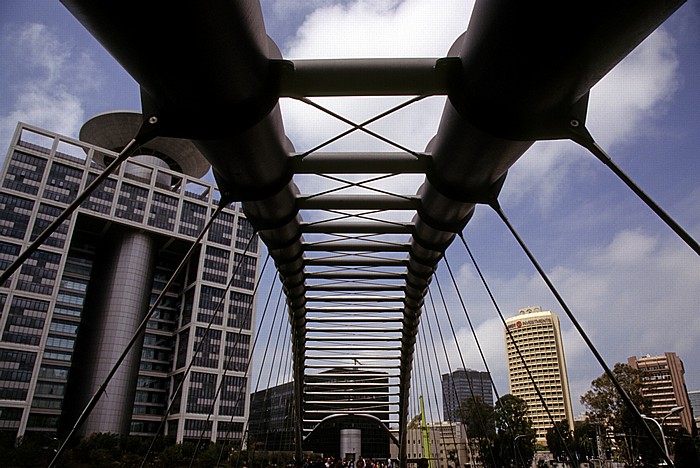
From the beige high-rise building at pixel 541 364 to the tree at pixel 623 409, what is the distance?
119457mm

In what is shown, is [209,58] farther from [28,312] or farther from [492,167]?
[28,312]

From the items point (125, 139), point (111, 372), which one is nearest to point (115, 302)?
point (125, 139)

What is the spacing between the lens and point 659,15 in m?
3.55

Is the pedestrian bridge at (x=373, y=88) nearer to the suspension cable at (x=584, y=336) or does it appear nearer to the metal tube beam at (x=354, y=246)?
the suspension cable at (x=584, y=336)

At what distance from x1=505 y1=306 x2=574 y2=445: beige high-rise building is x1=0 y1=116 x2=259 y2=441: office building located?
357ft

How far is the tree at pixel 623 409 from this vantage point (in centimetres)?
3934

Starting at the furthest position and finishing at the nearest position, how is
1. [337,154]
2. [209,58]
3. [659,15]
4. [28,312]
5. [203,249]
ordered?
[203,249]
[28,312]
[337,154]
[209,58]
[659,15]

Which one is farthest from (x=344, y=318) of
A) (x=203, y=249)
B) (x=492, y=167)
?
(x=203, y=249)

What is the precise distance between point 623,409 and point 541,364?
13506 cm

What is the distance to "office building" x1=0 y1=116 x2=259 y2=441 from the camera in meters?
66.2

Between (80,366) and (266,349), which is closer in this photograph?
(266,349)

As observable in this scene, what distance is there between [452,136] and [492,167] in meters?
0.68

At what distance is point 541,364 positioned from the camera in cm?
16475

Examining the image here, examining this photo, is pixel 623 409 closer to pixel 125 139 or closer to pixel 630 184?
pixel 630 184
